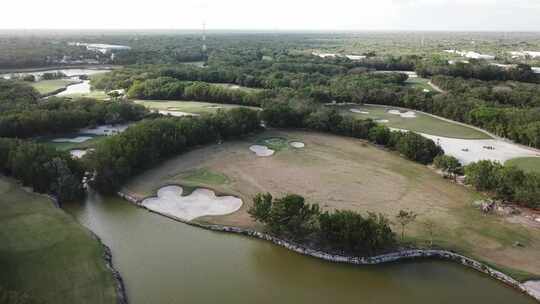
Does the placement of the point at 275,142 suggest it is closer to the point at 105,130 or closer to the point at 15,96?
the point at 105,130

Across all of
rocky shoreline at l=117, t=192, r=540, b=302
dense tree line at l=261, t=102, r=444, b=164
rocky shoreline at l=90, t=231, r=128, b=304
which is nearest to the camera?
rocky shoreline at l=90, t=231, r=128, b=304

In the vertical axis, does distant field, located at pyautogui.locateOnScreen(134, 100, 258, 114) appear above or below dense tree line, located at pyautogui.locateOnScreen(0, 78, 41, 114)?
below

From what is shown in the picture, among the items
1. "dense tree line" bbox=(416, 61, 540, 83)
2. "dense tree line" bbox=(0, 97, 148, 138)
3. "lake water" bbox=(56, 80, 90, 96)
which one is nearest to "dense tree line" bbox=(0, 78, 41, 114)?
"dense tree line" bbox=(0, 97, 148, 138)

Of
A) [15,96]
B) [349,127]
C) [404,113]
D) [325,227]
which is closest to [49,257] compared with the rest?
[325,227]

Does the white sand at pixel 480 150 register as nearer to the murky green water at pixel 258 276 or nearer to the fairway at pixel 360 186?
the fairway at pixel 360 186

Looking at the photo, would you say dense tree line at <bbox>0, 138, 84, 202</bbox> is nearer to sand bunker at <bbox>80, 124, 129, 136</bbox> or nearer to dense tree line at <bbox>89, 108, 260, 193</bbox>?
dense tree line at <bbox>89, 108, 260, 193</bbox>

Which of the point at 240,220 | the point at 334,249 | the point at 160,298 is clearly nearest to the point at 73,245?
the point at 160,298

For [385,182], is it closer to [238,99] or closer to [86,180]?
[86,180]
